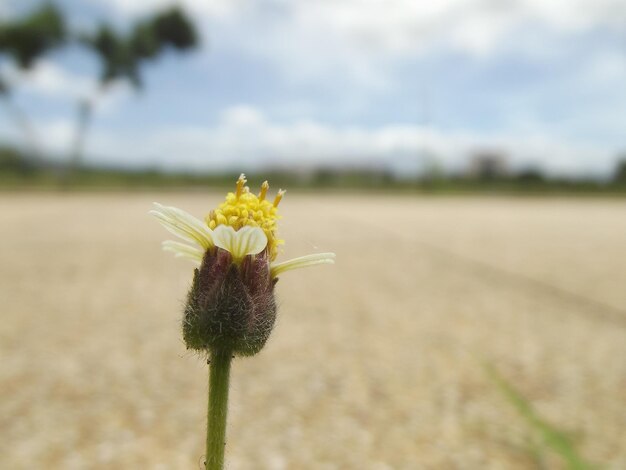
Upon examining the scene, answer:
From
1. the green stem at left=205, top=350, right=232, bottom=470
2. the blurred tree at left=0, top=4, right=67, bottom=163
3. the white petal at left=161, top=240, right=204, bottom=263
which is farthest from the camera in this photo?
the blurred tree at left=0, top=4, right=67, bottom=163

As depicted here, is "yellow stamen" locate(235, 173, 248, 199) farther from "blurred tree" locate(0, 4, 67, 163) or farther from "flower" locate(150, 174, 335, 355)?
"blurred tree" locate(0, 4, 67, 163)

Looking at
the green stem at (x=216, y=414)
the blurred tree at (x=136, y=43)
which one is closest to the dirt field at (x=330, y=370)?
the green stem at (x=216, y=414)

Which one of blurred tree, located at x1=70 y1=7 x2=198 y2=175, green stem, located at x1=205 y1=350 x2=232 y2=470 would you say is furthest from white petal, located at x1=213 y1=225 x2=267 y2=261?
blurred tree, located at x1=70 y1=7 x2=198 y2=175

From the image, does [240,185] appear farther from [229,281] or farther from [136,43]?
[136,43]

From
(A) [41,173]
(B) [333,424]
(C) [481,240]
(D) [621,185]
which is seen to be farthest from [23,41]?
(B) [333,424]

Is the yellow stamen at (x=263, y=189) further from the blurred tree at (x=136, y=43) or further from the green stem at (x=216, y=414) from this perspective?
the blurred tree at (x=136, y=43)

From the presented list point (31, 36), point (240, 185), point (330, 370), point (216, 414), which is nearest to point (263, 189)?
point (240, 185)

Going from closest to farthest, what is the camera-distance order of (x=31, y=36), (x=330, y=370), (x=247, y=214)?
1. (x=247, y=214)
2. (x=330, y=370)
3. (x=31, y=36)
